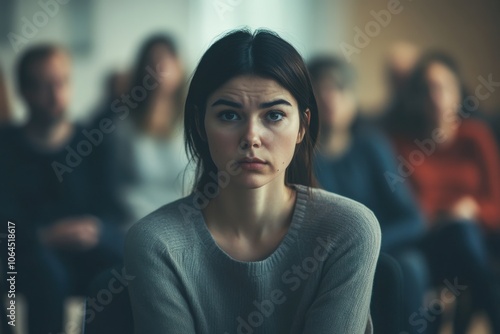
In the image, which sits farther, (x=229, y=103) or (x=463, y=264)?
(x=463, y=264)

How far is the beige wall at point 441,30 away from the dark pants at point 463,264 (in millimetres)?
1105

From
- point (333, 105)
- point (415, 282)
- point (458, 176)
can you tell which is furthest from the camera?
point (458, 176)

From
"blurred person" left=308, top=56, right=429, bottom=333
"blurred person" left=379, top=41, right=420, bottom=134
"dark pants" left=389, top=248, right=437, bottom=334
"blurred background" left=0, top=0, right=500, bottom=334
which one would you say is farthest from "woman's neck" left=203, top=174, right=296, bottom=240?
"blurred person" left=379, top=41, right=420, bottom=134

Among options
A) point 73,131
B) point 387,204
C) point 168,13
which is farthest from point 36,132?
point 387,204

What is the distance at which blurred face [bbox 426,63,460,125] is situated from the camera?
271cm

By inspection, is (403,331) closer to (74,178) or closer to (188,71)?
(74,178)

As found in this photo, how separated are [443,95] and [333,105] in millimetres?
474

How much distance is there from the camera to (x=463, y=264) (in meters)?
2.16

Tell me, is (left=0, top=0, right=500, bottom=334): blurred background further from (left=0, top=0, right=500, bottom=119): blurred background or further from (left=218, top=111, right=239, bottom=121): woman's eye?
(left=218, top=111, right=239, bottom=121): woman's eye

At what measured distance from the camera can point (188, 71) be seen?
2.85m

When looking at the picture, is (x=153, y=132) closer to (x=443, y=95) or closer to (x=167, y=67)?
(x=167, y=67)

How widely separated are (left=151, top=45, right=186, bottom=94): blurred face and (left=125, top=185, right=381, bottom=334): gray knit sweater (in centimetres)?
155

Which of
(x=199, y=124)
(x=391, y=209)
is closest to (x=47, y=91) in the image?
(x=391, y=209)

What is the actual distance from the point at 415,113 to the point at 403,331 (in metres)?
1.85
